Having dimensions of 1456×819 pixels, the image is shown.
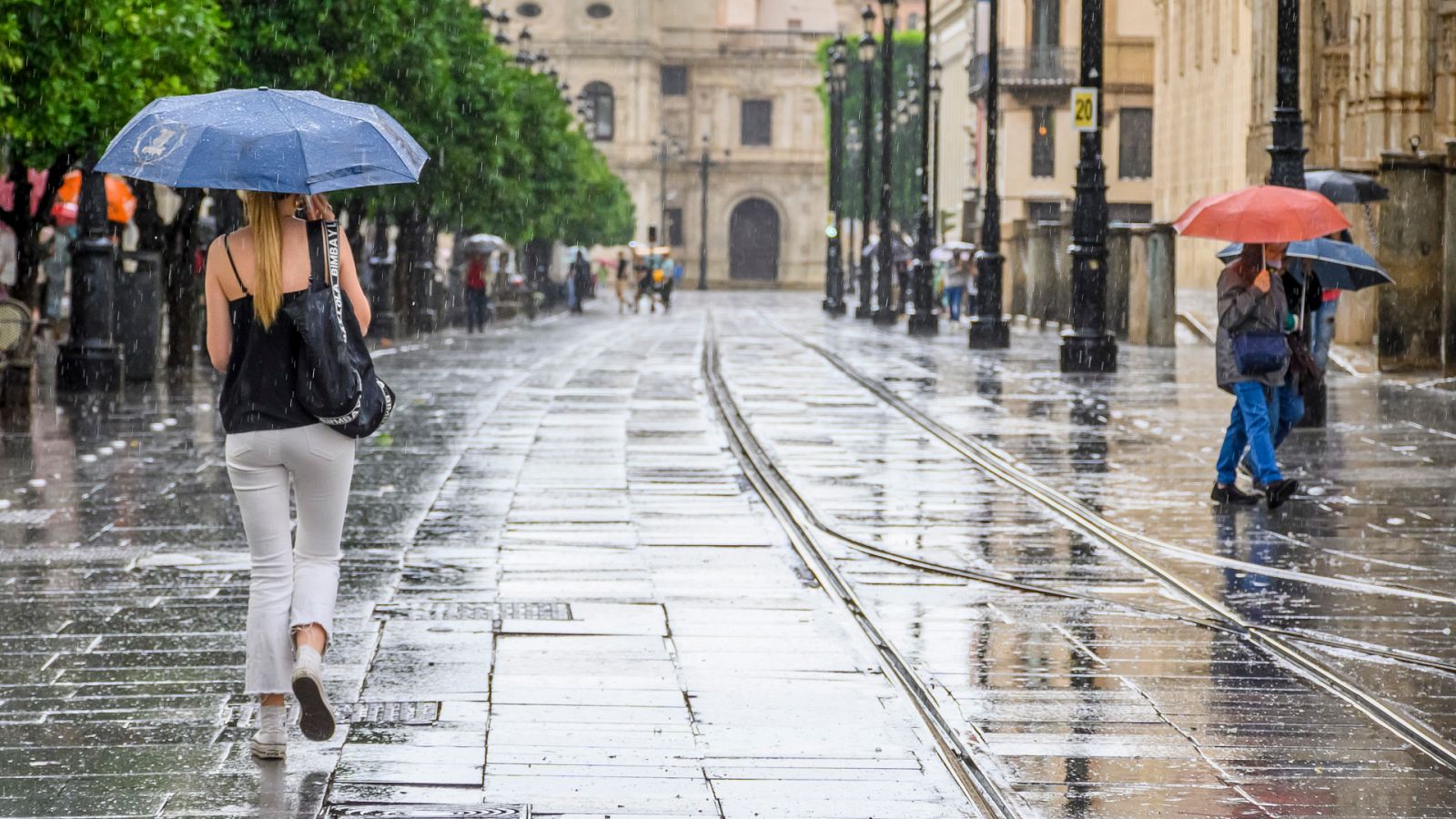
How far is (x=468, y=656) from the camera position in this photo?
769 centimetres

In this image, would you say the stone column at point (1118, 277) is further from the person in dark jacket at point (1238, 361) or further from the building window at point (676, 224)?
the building window at point (676, 224)

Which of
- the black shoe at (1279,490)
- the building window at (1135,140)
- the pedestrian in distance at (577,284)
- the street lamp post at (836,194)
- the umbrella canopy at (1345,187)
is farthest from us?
the building window at (1135,140)

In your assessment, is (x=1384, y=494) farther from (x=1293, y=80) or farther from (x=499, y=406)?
(x=499, y=406)

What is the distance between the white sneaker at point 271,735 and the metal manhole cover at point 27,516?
17.6 ft

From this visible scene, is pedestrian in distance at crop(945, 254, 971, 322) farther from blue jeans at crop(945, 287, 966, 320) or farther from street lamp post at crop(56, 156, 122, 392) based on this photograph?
street lamp post at crop(56, 156, 122, 392)

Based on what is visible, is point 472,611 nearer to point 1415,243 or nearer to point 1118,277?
point 1415,243

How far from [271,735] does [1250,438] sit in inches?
290

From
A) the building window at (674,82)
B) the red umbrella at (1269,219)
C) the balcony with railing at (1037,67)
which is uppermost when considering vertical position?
the building window at (674,82)

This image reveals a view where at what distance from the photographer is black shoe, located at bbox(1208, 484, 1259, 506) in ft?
40.7

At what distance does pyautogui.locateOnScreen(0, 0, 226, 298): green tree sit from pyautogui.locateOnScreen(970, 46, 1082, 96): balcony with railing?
158ft

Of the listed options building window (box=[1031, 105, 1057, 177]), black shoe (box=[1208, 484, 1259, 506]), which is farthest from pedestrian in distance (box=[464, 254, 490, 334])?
black shoe (box=[1208, 484, 1259, 506])

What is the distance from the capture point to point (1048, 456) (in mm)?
15156

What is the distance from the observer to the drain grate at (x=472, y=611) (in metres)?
8.52

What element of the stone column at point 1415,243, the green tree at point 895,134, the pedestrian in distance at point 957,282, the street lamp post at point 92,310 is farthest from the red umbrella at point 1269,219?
the green tree at point 895,134
